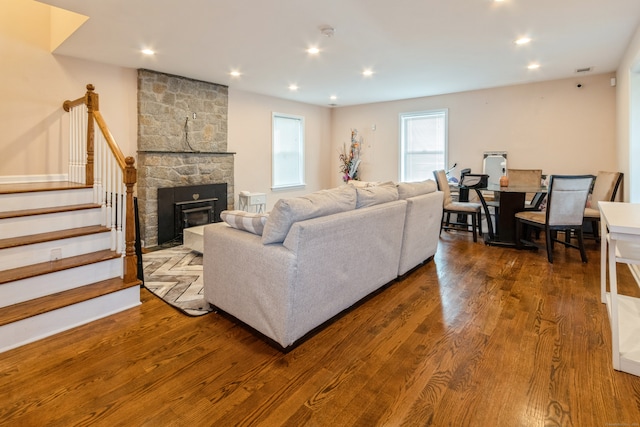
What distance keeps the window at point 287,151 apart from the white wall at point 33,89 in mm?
3194

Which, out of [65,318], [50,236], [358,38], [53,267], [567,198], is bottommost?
[65,318]

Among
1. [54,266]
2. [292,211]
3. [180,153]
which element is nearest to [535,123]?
[292,211]

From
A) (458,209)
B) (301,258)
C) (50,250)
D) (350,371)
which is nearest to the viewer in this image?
(350,371)

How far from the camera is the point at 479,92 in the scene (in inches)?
239

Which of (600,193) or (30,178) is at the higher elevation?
(30,178)

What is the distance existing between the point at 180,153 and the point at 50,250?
8.84 feet

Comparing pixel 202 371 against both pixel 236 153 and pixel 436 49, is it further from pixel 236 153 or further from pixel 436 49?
pixel 236 153

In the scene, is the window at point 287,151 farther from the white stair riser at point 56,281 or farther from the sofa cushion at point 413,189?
the white stair riser at point 56,281

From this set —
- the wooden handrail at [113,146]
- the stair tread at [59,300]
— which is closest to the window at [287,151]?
the wooden handrail at [113,146]

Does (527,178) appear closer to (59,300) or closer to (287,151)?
(287,151)

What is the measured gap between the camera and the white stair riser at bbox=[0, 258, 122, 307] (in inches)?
90.0

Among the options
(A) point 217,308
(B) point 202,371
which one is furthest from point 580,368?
(A) point 217,308

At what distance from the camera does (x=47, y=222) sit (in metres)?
2.85

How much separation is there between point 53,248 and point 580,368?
373cm
